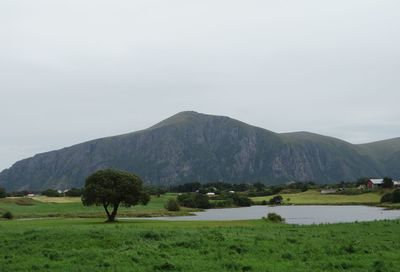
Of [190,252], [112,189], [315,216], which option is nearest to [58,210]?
[112,189]

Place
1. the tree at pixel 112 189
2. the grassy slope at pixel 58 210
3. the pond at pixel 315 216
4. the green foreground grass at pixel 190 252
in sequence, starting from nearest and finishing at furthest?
the green foreground grass at pixel 190 252, the tree at pixel 112 189, the pond at pixel 315 216, the grassy slope at pixel 58 210

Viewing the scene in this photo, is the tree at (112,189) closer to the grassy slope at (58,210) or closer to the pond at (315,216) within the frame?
the pond at (315,216)

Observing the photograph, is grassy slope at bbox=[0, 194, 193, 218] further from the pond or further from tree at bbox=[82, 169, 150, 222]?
tree at bbox=[82, 169, 150, 222]

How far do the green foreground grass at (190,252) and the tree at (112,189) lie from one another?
49561mm

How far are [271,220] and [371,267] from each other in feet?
183

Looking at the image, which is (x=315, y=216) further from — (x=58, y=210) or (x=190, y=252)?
(x=190, y=252)

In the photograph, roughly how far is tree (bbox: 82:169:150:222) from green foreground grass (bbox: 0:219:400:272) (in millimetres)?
49561

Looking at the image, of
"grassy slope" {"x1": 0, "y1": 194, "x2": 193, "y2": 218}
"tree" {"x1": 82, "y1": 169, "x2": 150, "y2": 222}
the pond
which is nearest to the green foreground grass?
the pond

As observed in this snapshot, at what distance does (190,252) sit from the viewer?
25875 millimetres

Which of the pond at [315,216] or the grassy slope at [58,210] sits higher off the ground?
the grassy slope at [58,210]

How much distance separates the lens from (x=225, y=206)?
19675 centimetres

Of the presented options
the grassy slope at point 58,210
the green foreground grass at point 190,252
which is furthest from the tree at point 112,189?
the green foreground grass at point 190,252

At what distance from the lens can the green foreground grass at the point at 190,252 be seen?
2212cm

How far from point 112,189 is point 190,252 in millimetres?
60478
